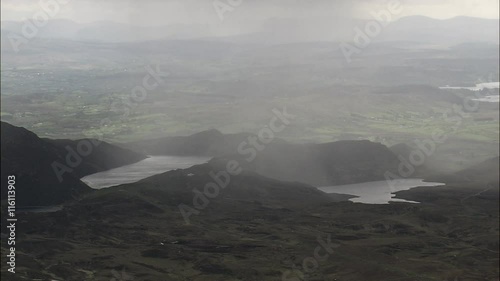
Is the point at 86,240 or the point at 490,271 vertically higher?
the point at 86,240

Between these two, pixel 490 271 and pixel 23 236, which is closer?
pixel 490 271

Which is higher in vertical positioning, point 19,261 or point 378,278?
point 19,261

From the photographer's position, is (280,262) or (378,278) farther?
(280,262)

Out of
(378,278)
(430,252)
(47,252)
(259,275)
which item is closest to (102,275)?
(47,252)

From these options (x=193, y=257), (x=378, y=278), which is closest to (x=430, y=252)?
(x=378, y=278)

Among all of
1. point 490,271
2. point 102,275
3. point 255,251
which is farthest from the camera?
point 255,251

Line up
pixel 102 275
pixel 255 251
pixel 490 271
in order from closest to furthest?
pixel 102 275 < pixel 490 271 < pixel 255 251

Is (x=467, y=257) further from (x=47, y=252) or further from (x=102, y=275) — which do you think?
(x=47, y=252)

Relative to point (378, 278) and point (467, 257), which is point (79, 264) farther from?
point (467, 257)
